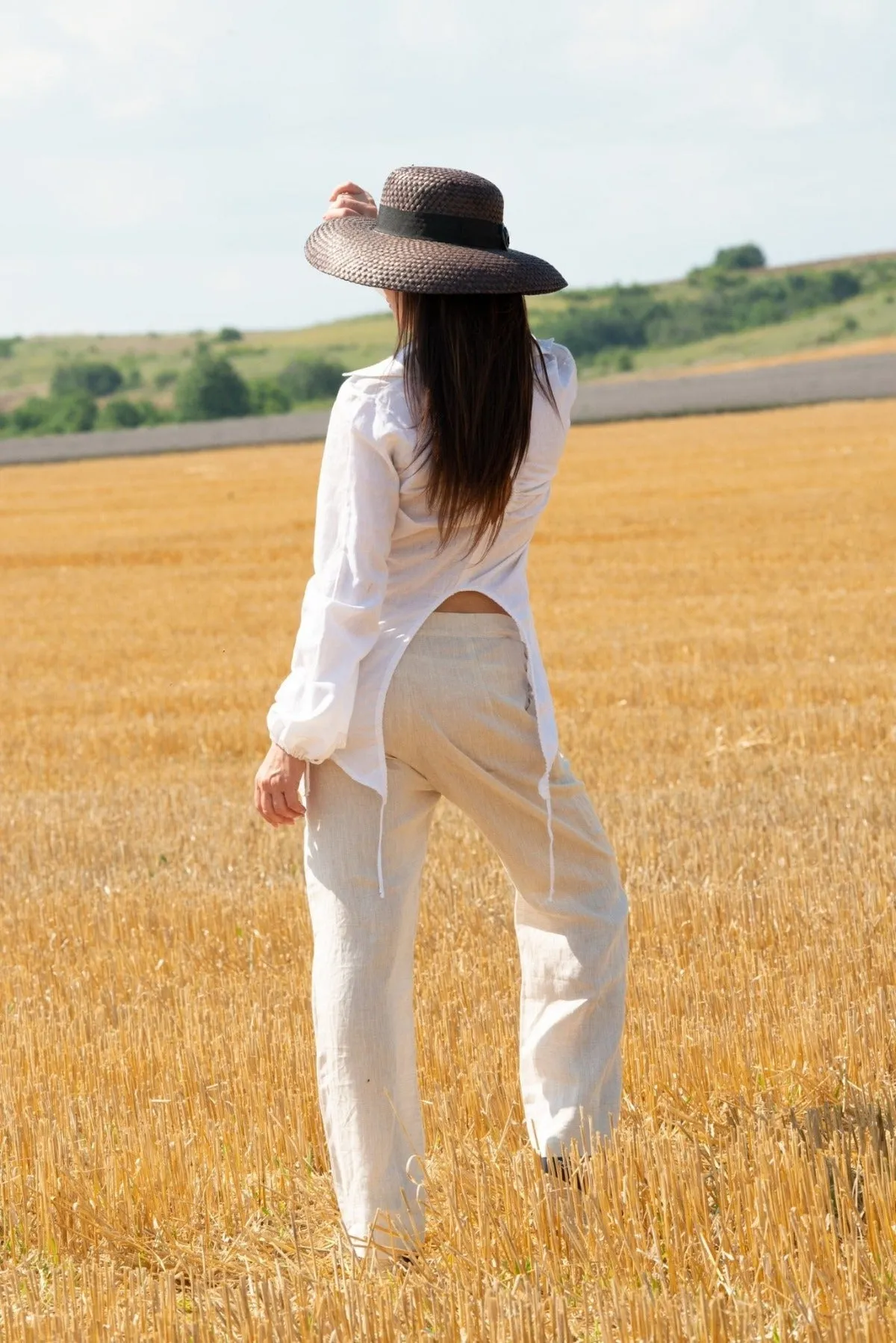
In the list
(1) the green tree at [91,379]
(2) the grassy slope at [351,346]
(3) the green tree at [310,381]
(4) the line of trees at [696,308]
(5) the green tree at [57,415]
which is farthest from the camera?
(1) the green tree at [91,379]

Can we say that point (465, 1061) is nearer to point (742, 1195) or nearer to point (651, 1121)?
point (651, 1121)

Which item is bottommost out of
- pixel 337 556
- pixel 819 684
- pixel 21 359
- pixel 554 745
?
pixel 819 684

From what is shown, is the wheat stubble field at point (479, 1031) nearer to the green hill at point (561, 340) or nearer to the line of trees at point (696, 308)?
the green hill at point (561, 340)

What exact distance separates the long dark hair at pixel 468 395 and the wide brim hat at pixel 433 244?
6 cm

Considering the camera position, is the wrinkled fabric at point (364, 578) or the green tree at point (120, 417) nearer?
the wrinkled fabric at point (364, 578)

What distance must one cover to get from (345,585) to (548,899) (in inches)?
30.8

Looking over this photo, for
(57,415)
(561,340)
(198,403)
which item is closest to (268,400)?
(198,403)

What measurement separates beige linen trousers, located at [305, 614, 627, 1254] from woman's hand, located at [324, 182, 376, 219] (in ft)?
2.94

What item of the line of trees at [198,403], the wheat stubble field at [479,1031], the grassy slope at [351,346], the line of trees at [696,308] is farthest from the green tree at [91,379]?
the wheat stubble field at [479,1031]

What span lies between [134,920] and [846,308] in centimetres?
9325

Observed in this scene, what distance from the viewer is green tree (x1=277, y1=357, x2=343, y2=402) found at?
307 feet

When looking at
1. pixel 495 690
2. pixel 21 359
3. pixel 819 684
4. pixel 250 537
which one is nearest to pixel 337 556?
pixel 495 690

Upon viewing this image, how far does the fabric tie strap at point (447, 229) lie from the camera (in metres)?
3.27

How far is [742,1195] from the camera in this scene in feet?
10.8
